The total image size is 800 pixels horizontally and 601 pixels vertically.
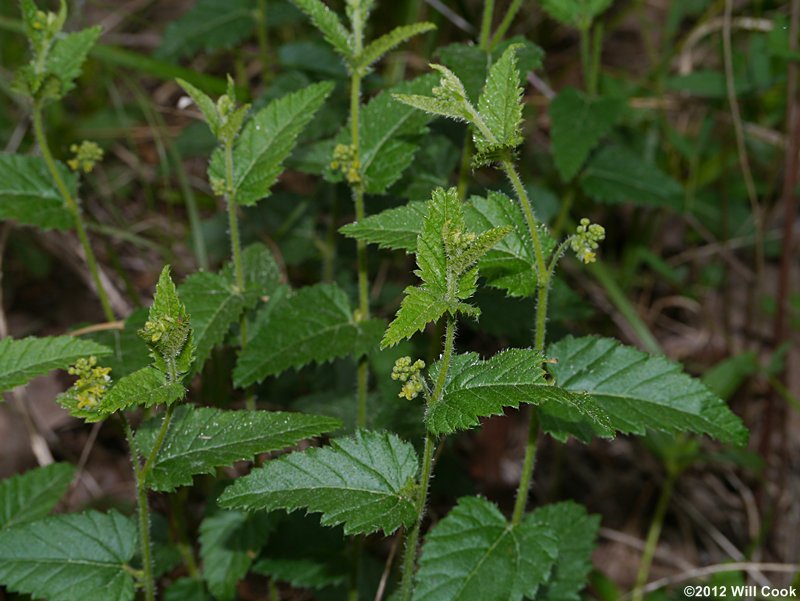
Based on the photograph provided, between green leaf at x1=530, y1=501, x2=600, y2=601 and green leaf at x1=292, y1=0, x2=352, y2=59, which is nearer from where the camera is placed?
green leaf at x1=292, y1=0, x2=352, y2=59

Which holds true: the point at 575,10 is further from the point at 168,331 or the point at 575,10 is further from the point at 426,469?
the point at 168,331

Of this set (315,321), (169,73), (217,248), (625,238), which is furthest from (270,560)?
(625,238)

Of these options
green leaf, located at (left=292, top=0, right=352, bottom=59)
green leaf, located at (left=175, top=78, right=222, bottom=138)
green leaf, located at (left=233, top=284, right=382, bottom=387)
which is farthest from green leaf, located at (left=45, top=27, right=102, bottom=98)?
green leaf, located at (left=233, top=284, right=382, bottom=387)

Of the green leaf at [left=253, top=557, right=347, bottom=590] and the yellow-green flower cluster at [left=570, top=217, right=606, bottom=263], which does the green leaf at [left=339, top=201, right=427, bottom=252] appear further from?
the green leaf at [left=253, top=557, right=347, bottom=590]

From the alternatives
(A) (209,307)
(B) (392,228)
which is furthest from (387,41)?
(A) (209,307)

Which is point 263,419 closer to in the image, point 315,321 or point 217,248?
point 315,321
